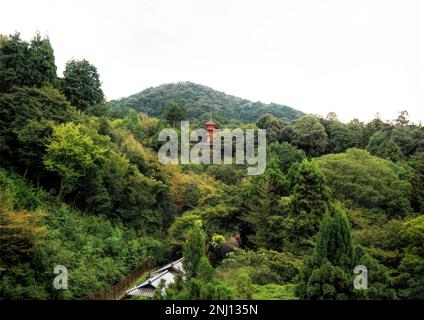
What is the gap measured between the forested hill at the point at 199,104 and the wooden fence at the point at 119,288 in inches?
1576

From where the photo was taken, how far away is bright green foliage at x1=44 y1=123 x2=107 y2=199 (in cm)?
1627

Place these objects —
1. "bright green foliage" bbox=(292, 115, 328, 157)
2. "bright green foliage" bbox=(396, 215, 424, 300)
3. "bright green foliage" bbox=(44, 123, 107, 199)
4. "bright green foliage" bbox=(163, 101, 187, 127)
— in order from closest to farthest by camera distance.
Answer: "bright green foliage" bbox=(396, 215, 424, 300)
"bright green foliage" bbox=(44, 123, 107, 199)
"bright green foliage" bbox=(292, 115, 328, 157)
"bright green foliage" bbox=(163, 101, 187, 127)

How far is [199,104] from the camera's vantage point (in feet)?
203

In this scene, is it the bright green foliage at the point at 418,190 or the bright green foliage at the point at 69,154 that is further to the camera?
the bright green foliage at the point at 418,190

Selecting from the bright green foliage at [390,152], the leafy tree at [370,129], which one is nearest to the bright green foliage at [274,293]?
the bright green foliage at [390,152]

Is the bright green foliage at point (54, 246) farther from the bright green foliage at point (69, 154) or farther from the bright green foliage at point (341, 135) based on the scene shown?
the bright green foliage at point (341, 135)

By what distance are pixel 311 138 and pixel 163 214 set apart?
17304mm

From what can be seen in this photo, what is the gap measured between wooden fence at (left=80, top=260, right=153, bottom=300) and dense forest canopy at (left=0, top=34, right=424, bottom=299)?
0.28 m

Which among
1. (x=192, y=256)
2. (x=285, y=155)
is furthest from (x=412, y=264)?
(x=285, y=155)

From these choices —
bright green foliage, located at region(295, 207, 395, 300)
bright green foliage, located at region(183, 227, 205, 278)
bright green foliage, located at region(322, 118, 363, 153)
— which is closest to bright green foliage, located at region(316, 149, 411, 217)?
bright green foliage, located at region(295, 207, 395, 300)

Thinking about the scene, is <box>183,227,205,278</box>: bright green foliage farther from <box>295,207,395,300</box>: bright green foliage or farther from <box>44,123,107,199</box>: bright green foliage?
<box>44,123,107,199</box>: bright green foliage

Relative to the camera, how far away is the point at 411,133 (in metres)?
32.7

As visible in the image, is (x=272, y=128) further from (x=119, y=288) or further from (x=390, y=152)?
(x=119, y=288)

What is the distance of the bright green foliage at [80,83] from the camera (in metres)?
23.2
